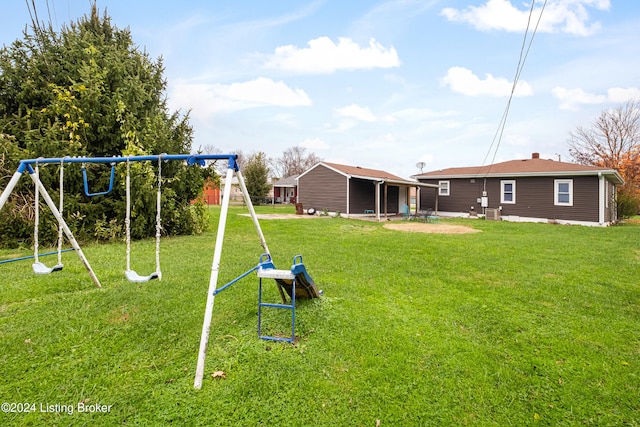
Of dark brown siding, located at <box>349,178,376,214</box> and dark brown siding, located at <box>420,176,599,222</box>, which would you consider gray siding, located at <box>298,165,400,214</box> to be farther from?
dark brown siding, located at <box>420,176,599,222</box>

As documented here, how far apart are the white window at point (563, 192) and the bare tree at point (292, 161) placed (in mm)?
43329

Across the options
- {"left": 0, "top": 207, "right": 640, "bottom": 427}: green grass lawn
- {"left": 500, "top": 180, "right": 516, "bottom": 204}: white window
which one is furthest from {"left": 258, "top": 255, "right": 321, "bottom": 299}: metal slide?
{"left": 500, "top": 180, "right": 516, "bottom": 204}: white window

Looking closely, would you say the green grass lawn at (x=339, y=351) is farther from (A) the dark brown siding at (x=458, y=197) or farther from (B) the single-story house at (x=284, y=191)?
(B) the single-story house at (x=284, y=191)

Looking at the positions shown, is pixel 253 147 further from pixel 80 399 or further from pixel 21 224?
pixel 80 399

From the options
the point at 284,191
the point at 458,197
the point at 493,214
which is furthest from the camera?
the point at 284,191

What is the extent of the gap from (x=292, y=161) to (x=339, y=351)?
185 ft

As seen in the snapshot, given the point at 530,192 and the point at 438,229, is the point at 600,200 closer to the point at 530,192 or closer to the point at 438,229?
the point at 530,192

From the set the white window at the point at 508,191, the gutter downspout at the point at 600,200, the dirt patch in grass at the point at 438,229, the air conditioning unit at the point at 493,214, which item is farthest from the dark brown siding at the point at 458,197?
the dirt patch in grass at the point at 438,229

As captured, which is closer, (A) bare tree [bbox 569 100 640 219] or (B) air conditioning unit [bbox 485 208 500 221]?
(B) air conditioning unit [bbox 485 208 500 221]

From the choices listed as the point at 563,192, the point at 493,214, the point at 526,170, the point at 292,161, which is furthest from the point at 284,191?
the point at 563,192

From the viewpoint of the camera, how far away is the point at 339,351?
292 cm

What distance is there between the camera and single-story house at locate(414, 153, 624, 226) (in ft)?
49.4

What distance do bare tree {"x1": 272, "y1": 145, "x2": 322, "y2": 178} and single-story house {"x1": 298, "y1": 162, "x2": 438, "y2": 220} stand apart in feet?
119

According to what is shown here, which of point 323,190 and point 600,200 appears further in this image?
point 323,190
